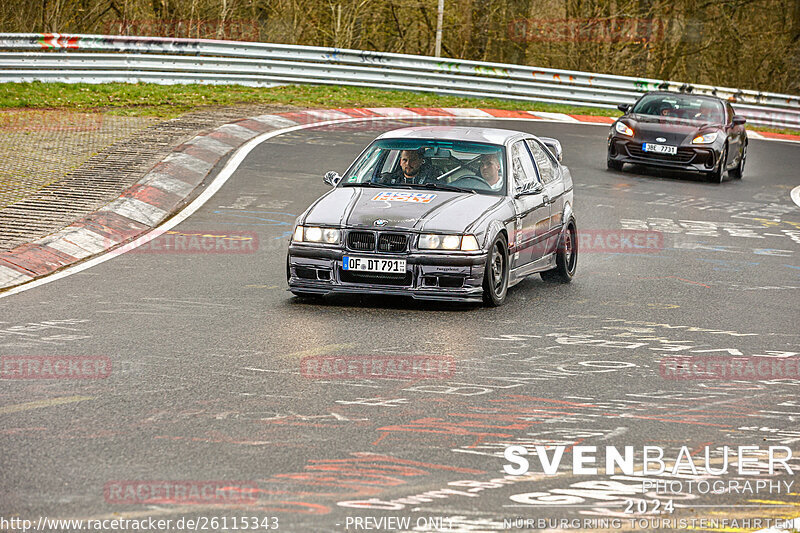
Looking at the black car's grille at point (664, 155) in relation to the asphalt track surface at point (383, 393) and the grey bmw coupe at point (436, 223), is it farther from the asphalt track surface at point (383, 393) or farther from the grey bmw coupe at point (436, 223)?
the grey bmw coupe at point (436, 223)

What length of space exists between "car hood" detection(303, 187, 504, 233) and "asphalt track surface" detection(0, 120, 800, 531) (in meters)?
0.71

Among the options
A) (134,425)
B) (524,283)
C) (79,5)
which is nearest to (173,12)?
(79,5)

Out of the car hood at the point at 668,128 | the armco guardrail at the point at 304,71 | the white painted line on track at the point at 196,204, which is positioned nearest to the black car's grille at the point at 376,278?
the white painted line on track at the point at 196,204

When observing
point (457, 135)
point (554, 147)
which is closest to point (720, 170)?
point (554, 147)

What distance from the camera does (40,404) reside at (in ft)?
21.0

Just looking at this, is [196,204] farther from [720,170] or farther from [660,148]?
[720,170]

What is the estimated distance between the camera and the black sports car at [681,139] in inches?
762

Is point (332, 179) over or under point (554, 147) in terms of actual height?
under

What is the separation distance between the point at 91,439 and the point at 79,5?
3024cm

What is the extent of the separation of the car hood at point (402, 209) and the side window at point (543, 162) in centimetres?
124

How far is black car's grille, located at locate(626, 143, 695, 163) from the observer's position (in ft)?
63.4

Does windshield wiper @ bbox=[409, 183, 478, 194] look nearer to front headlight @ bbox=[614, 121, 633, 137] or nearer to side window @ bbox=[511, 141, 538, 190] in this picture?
side window @ bbox=[511, 141, 538, 190]

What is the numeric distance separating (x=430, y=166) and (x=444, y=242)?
1347 mm

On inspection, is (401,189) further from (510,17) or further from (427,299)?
(510,17)
